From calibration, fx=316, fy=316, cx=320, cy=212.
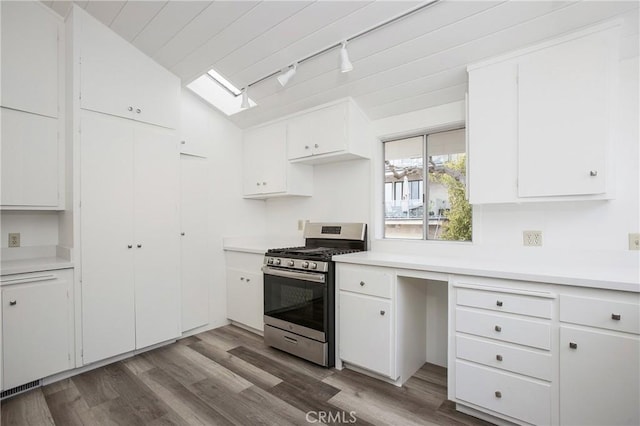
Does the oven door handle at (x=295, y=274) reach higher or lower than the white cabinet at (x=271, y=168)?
lower

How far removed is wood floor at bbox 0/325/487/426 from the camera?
1971 millimetres

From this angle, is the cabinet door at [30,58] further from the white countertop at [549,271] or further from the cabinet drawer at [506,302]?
the cabinet drawer at [506,302]

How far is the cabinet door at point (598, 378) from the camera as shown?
1.49 meters

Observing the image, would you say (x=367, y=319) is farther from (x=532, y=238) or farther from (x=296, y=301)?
(x=532, y=238)

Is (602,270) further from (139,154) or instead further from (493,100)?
(139,154)

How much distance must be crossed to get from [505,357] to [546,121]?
1.44 m

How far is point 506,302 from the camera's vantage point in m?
1.82

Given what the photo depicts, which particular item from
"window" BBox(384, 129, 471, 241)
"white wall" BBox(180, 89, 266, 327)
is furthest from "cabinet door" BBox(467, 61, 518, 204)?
"white wall" BBox(180, 89, 266, 327)

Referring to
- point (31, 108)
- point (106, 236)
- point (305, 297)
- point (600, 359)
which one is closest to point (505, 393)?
point (600, 359)

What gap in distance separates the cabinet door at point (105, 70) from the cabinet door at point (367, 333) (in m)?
2.52

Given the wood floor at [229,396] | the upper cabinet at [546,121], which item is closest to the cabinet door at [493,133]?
the upper cabinet at [546,121]

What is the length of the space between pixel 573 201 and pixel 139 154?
3402mm

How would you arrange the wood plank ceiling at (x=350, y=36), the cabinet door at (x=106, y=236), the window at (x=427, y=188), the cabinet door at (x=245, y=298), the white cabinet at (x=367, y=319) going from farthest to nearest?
the cabinet door at (x=245, y=298) < the window at (x=427, y=188) < the cabinet door at (x=106, y=236) < the white cabinet at (x=367, y=319) < the wood plank ceiling at (x=350, y=36)

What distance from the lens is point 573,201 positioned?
6.65ft
